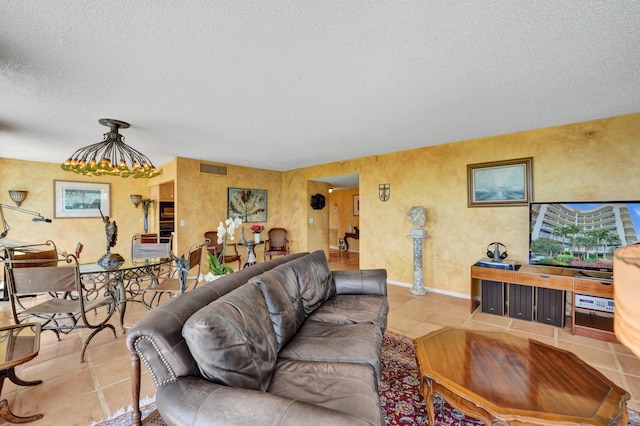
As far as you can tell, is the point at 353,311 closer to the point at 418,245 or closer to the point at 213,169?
the point at 418,245

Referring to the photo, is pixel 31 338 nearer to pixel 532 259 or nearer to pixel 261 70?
pixel 261 70

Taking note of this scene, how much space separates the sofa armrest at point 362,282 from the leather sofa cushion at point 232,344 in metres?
1.39

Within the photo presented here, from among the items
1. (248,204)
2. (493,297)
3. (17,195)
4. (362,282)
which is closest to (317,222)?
(248,204)

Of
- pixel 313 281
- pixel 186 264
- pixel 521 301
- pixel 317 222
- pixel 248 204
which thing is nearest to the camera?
pixel 313 281

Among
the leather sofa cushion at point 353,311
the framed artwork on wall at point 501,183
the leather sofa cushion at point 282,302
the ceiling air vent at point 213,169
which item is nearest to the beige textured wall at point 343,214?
the ceiling air vent at point 213,169

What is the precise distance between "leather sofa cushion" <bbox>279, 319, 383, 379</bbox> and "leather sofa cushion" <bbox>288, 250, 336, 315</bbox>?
0.96 feet

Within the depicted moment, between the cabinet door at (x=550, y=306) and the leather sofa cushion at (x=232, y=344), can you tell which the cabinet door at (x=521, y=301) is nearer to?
the cabinet door at (x=550, y=306)

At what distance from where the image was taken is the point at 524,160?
3.44 meters

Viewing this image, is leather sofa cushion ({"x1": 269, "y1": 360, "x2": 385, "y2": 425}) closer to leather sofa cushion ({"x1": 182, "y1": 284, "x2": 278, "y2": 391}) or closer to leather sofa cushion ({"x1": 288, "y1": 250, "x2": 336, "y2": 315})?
leather sofa cushion ({"x1": 182, "y1": 284, "x2": 278, "y2": 391})

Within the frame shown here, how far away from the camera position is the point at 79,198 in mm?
5555

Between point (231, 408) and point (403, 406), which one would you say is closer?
point (231, 408)

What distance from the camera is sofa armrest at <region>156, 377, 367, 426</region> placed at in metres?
0.84

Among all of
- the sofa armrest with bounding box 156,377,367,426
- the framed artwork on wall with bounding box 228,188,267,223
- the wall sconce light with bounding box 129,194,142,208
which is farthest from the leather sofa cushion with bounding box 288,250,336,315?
the wall sconce light with bounding box 129,194,142,208

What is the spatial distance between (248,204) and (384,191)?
124 inches
